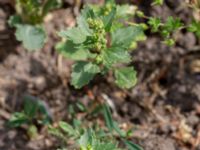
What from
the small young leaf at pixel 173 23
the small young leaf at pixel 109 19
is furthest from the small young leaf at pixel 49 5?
the small young leaf at pixel 173 23

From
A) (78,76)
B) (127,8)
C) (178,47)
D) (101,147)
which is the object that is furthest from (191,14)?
(101,147)

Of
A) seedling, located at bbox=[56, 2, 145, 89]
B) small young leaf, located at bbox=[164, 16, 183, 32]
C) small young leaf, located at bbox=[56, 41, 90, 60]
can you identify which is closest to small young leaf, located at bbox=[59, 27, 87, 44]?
seedling, located at bbox=[56, 2, 145, 89]

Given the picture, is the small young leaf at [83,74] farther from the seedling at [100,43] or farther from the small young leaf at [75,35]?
the small young leaf at [75,35]

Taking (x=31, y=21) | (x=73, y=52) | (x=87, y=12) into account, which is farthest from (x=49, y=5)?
(x=87, y=12)

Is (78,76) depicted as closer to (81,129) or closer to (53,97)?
(81,129)

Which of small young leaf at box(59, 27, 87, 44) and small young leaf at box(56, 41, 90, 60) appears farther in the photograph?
small young leaf at box(56, 41, 90, 60)

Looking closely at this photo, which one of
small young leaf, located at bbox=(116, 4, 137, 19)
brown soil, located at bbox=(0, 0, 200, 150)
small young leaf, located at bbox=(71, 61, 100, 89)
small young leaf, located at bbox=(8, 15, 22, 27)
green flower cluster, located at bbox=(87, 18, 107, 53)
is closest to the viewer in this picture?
green flower cluster, located at bbox=(87, 18, 107, 53)

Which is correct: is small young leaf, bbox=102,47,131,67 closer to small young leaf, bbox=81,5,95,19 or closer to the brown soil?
small young leaf, bbox=81,5,95,19
